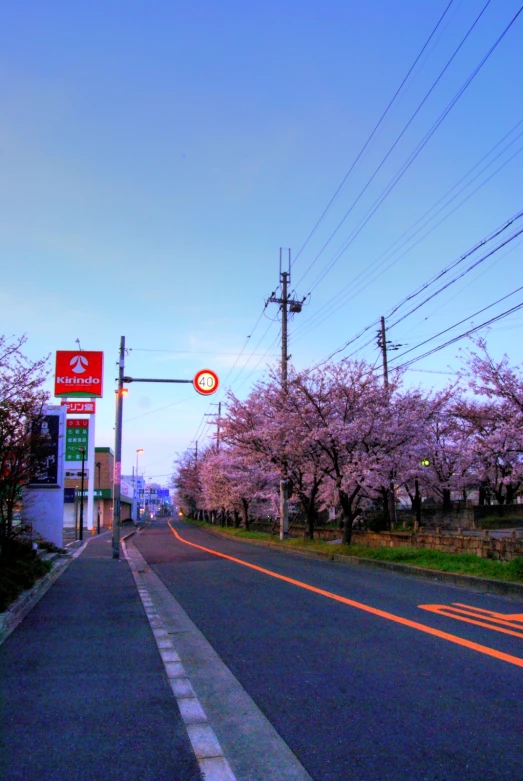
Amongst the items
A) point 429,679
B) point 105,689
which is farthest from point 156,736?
point 429,679

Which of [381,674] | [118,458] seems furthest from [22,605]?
[118,458]

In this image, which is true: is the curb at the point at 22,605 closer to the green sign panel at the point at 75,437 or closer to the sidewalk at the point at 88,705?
the sidewalk at the point at 88,705

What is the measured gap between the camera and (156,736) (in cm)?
436

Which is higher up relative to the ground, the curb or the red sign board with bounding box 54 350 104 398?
the red sign board with bounding box 54 350 104 398

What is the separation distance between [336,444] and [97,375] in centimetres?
1002

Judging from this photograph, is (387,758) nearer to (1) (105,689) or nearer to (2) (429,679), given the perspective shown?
(2) (429,679)

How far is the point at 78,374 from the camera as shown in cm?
2412

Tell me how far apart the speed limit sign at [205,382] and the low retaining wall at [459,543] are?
24.7ft

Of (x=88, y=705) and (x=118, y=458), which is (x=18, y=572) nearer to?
(x=88, y=705)

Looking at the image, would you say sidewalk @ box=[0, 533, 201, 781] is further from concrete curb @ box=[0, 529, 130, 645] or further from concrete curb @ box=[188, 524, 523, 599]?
concrete curb @ box=[188, 524, 523, 599]

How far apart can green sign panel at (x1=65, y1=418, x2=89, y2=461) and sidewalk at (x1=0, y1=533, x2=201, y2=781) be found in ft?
121

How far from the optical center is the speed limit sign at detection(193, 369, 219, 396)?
1889cm

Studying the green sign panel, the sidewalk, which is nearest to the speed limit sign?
the sidewalk

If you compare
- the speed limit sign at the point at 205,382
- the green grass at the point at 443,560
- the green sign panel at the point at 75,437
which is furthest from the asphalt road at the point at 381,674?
the green sign panel at the point at 75,437
